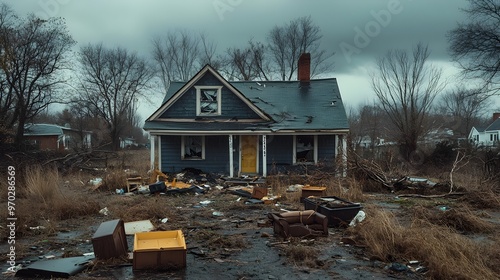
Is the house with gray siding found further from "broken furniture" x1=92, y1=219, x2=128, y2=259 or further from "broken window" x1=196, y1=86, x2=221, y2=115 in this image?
"broken furniture" x1=92, y1=219, x2=128, y2=259

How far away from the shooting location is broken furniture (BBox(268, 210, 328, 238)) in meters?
6.68

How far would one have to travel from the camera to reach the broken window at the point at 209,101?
18448 millimetres

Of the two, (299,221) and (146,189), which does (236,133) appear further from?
(299,221)

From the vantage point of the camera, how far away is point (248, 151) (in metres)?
18.6

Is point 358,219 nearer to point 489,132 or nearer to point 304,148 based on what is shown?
point 304,148

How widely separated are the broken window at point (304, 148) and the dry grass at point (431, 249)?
11770 mm

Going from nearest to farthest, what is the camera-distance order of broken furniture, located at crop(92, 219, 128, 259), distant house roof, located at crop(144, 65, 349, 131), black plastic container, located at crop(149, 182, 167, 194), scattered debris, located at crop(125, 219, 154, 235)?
broken furniture, located at crop(92, 219, 128, 259) → scattered debris, located at crop(125, 219, 154, 235) → black plastic container, located at crop(149, 182, 167, 194) → distant house roof, located at crop(144, 65, 349, 131)

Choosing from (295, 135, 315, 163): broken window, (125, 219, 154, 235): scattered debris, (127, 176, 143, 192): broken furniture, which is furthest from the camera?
(295, 135, 315, 163): broken window

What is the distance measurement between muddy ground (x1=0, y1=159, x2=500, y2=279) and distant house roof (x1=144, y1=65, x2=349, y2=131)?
26.2ft

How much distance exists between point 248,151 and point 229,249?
492 inches

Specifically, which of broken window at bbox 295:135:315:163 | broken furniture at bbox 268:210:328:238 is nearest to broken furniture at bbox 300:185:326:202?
broken furniture at bbox 268:210:328:238

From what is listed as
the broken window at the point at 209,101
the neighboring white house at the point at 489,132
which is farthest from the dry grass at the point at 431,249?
the neighboring white house at the point at 489,132

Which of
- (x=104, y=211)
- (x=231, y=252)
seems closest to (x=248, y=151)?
(x=104, y=211)

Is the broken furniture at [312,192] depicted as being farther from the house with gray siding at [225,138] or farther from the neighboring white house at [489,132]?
the neighboring white house at [489,132]
